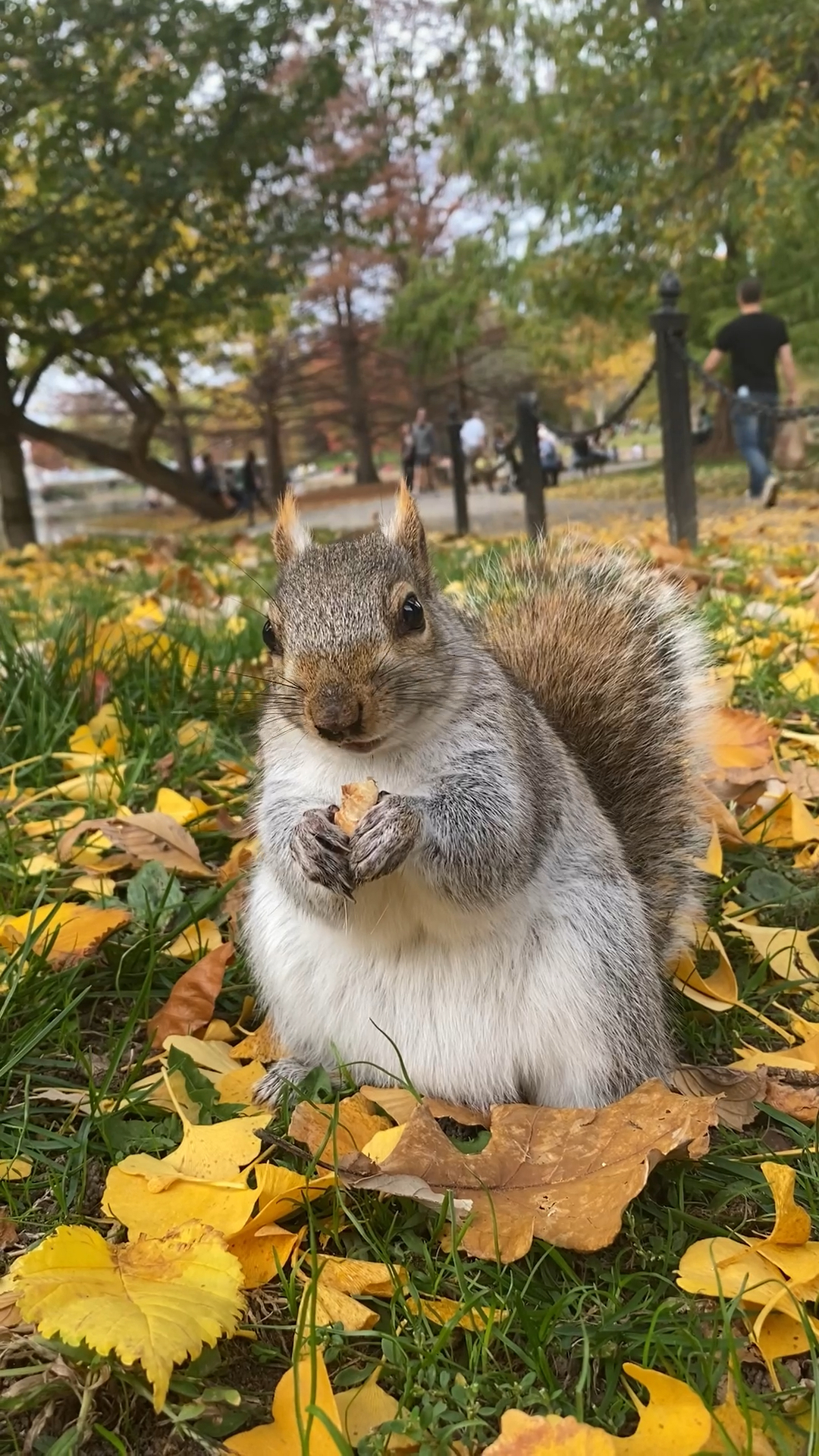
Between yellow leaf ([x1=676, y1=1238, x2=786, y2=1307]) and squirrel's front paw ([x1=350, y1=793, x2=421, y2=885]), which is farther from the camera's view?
squirrel's front paw ([x1=350, y1=793, x2=421, y2=885])

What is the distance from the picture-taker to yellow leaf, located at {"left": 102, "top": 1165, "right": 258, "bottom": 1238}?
92cm

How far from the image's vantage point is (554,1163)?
3.27ft

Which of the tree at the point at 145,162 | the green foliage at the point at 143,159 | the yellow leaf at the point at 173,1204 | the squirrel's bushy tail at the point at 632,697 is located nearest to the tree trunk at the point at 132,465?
the tree at the point at 145,162

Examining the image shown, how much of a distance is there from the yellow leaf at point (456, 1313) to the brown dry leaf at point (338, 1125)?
19cm

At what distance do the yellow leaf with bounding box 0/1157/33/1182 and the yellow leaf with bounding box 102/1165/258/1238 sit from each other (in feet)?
0.39

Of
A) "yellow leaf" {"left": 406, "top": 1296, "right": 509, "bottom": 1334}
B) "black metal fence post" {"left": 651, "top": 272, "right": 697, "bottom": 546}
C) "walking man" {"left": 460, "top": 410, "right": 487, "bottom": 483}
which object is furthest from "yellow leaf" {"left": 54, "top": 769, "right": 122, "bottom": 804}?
"walking man" {"left": 460, "top": 410, "right": 487, "bottom": 483}

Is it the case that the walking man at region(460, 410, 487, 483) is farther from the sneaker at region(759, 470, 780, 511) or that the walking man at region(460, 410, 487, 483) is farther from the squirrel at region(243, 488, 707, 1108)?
the squirrel at region(243, 488, 707, 1108)

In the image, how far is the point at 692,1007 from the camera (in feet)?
4.48

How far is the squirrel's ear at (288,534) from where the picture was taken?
A: 4.35 feet

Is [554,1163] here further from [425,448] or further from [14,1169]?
[425,448]

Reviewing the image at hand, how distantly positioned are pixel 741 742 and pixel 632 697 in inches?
20.1

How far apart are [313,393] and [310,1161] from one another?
52.5 ft

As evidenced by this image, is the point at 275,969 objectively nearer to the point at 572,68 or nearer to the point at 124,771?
the point at 124,771

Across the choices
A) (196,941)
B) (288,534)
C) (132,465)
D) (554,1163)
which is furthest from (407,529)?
(132,465)
